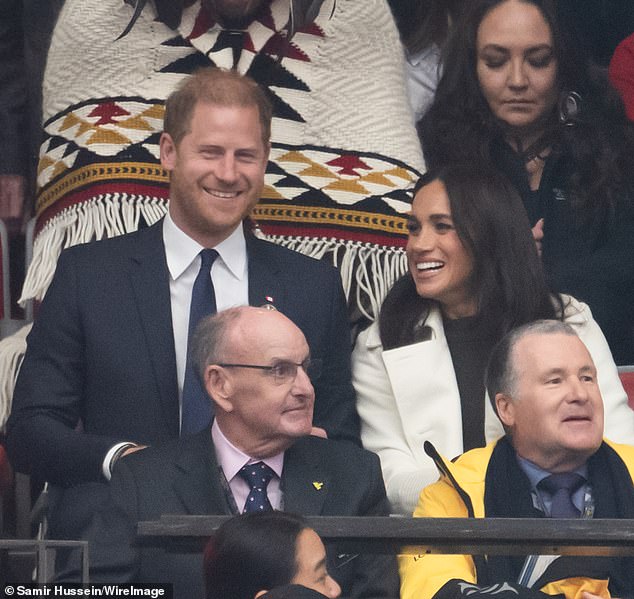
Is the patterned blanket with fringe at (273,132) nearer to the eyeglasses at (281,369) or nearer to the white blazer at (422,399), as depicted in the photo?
the white blazer at (422,399)

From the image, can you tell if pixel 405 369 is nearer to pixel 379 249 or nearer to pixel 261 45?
pixel 379 249

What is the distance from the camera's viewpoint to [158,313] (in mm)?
4570

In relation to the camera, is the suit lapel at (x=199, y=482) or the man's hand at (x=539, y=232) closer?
the suit lapel at (x=199, y=482)

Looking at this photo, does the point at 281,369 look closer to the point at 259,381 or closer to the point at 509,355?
the point at 259,381

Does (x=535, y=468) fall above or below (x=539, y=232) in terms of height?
below

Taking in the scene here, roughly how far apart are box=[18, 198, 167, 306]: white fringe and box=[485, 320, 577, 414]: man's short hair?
3.63 feet

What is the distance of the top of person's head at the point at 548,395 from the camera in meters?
4.20

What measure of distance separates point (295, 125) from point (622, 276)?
0.98 metres

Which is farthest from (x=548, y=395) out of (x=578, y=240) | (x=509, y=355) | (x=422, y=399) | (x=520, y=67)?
(x=520, y=67)

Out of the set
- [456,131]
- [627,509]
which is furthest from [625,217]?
[627,509]

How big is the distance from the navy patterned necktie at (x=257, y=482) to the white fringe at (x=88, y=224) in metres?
1.03

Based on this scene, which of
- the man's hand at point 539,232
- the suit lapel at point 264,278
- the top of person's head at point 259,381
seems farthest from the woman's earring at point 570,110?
the top of person's head at point 259,381

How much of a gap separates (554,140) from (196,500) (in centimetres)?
172

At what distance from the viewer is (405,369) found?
4734 millimetres
